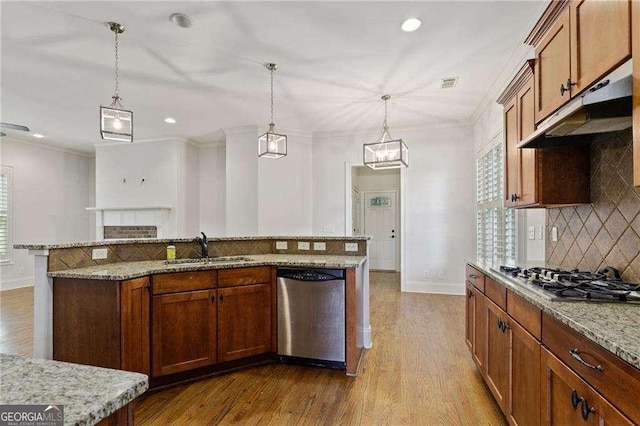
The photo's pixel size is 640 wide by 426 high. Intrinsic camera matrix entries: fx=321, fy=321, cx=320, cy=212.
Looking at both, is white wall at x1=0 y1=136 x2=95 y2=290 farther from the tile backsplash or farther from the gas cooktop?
the tile backsplash

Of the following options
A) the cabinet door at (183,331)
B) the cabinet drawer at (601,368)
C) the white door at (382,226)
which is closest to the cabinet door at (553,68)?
the cabinet drawer at (601,368)

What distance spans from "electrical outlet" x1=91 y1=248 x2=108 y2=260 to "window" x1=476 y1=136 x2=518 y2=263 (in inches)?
141

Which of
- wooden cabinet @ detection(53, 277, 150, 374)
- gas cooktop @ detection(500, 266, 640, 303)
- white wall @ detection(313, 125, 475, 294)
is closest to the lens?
gas cooktop @ detection(500, 266, 640, 303)

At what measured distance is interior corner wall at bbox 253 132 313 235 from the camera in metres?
5.52

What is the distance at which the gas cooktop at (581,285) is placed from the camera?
139 centimetres

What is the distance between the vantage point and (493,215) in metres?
4.25

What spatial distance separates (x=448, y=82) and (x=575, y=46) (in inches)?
90.0

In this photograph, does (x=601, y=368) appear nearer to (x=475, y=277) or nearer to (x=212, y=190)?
(x=475, y=277)

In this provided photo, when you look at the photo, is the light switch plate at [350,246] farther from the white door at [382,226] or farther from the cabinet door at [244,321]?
the white door at [382,226]

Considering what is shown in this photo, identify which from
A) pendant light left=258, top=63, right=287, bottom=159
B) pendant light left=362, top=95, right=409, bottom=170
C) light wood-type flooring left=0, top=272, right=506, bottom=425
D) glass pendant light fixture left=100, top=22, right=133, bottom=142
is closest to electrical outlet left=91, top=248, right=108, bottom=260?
glass pendant light fixture left=100, top=22, right=133, bottom=142

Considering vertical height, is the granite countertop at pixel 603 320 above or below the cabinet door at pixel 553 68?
below

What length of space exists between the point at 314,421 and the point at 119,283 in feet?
5.22

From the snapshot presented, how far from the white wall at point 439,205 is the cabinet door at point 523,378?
12.5 feet

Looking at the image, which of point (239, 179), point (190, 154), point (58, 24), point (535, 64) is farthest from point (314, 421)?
point (190, 154)
